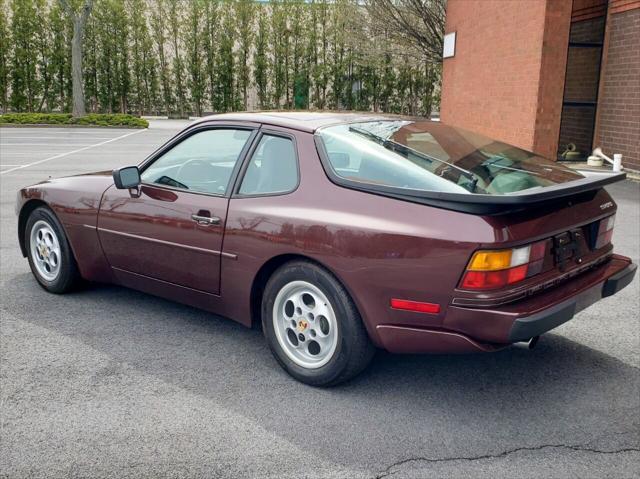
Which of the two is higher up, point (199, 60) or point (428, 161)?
point (199, 60)

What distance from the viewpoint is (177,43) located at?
115 feet

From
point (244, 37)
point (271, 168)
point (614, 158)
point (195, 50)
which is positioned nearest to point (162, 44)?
point (195, 50)

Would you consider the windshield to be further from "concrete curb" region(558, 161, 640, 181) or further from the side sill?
"concrete curb" region(558, 161, 640, 181)

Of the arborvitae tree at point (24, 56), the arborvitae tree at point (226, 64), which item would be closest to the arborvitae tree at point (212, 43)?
the arborvitae tree at point (226, 64)

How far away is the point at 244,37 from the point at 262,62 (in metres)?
1.56

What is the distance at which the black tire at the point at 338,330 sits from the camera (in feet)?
10.9

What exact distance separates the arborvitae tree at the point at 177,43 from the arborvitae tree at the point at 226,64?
76.9 inches

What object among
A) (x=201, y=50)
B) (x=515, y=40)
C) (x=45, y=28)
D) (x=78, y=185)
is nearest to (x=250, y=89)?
(x=201, y=50)

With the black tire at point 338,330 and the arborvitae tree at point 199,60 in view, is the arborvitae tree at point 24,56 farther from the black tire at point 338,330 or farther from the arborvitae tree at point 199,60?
the black tire at point 338,330

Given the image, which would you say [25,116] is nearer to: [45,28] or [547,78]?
[45,28]

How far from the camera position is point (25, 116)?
1142 inches

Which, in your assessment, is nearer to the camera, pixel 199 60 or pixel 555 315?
pixel 555 315

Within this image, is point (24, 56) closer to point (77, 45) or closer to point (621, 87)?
point (77, 45)

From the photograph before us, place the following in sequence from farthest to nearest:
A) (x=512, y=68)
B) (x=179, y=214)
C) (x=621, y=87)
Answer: (x=512, y=68) < (x=621, y=87) < (x=179, y=214)
